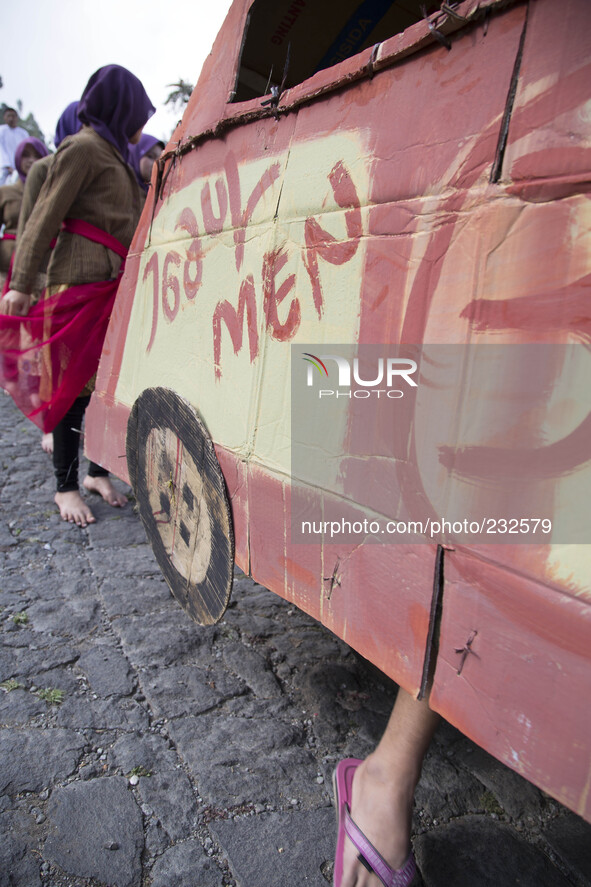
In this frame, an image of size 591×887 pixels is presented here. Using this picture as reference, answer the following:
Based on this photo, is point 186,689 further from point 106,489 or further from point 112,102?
point 112,102

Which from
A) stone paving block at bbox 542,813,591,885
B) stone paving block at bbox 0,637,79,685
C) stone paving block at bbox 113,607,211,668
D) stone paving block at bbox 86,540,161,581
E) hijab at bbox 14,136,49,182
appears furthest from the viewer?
hijab at bbox 14,136,49,182

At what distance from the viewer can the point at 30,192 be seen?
9.41ft

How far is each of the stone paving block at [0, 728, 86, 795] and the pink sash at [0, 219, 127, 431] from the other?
1.52 metres

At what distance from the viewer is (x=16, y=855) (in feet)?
3.82

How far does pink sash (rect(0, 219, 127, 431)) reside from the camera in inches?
102

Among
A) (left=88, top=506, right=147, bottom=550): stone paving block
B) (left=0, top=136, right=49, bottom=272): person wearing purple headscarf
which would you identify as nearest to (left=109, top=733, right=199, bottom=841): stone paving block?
(left=88, top=506, right=147, bottom=550): stone paving block

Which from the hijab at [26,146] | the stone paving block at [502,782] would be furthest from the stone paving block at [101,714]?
the hijab at [26,146]

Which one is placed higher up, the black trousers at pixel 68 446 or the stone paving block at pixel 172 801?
the black trousers at pixel 68 446

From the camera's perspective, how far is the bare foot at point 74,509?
2.90 m

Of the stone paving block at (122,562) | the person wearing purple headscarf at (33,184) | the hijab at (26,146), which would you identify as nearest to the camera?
the stone paving block at (122,562)

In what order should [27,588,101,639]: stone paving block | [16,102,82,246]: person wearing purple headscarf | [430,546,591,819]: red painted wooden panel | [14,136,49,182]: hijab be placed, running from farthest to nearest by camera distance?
[14,136,49,182]: hijab
[16,102,82,246]: person wearing purple headscarf
[27,588,101,639]: stone paving block
[430,546,591,819]: red painted wooden panel

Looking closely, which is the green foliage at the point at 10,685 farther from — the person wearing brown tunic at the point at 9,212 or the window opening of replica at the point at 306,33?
the person wearing brown tunic at the point at 9,212

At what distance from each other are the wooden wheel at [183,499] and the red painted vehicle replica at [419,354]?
0.01m

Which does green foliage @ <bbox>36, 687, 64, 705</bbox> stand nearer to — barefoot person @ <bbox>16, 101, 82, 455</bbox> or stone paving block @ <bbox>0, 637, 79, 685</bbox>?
stone paving block @ <bbox>0, 637, 79, 685</bbox>
